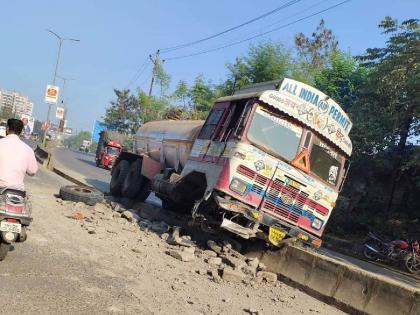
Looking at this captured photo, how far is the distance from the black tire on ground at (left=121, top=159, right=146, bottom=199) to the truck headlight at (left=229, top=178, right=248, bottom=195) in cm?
628

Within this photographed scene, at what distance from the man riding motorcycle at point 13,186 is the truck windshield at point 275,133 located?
4.14 meters

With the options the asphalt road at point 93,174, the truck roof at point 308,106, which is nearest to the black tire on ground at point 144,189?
the asphalt road at point 93,174

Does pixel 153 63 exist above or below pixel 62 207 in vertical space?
above

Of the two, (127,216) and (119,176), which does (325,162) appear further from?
(119,176)

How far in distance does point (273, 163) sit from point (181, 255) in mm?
2317

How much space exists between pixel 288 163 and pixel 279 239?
1381 millimetres

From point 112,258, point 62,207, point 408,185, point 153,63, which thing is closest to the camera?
point 112,258

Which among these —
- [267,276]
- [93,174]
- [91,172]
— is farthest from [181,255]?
[91,172]

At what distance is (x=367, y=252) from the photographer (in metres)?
18.1

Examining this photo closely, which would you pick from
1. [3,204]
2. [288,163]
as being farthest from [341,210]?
[3,204]

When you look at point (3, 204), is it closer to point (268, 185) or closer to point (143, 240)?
point (143, 240)

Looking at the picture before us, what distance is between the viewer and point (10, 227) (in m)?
Answer: 5.71

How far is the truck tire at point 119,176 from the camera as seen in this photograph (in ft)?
50.7

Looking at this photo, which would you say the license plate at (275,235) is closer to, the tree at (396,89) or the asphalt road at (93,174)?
the asphalt road at (93,174)
